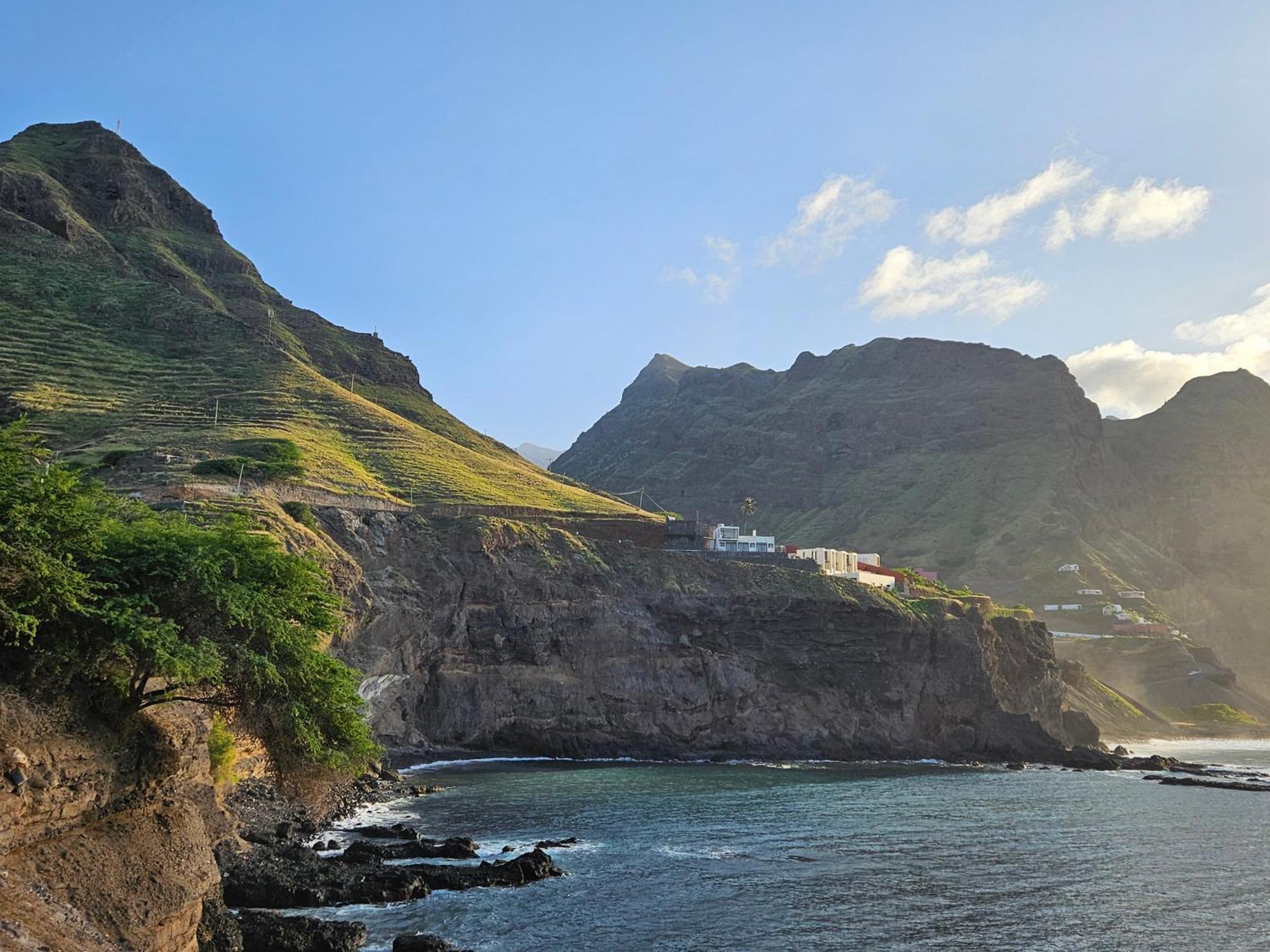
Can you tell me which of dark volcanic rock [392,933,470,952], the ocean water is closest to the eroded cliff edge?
the ocean water

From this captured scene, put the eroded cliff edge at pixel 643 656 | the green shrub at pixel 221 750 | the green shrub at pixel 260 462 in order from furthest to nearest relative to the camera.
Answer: the eroded cliff edge at pixel 643 656, the green shrub at pixel 260 462, the green shrub at pixel 221 750

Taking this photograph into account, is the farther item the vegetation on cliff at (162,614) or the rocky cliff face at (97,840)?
the vegetation on cliff at (162,614)

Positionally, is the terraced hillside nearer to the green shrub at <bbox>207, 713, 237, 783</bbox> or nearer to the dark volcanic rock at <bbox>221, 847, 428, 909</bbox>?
the green shrub at <bbox>207, 713, 237, 783</bbox>

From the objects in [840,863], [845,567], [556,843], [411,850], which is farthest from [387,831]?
[845,567]

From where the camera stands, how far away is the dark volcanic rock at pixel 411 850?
4241cm

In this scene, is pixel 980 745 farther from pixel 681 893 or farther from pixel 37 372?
pixel 37 372

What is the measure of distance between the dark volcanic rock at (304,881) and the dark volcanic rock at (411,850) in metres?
1.27

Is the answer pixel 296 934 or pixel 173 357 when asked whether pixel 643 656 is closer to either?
pixel 296 934

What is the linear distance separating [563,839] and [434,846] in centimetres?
716

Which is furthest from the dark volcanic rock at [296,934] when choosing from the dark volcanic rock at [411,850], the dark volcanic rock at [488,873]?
the dark volcanic rock at [411,850]

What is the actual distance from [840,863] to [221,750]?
93.5 feet

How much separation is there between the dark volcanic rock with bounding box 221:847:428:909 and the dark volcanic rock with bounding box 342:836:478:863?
4.18ft

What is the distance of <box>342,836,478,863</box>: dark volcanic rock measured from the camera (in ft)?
139

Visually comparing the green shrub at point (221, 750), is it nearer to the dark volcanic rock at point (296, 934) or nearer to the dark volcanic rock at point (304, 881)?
the dark volcanic rock at point (304, 881)
